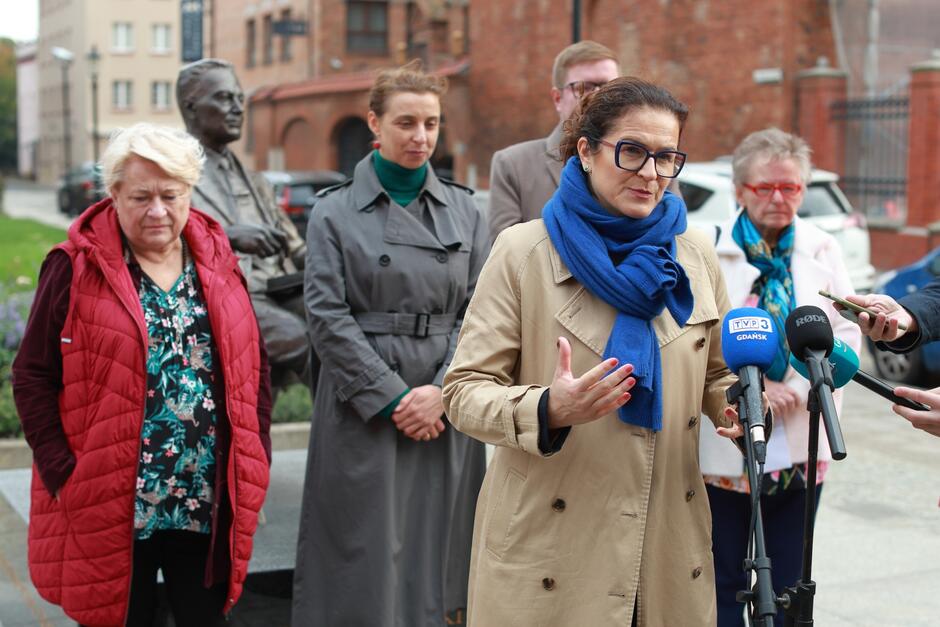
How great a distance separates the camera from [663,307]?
9.56ft

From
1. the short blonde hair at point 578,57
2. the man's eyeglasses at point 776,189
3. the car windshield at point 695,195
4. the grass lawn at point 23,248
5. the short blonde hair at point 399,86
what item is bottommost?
the grass lawn at point 23,248

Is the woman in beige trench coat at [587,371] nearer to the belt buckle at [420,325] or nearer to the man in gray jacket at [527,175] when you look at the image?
the belt buckle at [420,325]

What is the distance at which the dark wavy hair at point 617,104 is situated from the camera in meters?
2.91

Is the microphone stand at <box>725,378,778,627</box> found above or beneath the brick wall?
beneath

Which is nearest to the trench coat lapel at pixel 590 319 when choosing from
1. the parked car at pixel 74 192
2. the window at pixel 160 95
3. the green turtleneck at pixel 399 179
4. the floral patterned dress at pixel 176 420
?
the floral patterned dress at pixel 176 420

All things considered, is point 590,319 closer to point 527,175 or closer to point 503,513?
point 503,513

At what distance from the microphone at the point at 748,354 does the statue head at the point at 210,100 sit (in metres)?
3.57

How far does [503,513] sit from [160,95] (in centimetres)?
7709

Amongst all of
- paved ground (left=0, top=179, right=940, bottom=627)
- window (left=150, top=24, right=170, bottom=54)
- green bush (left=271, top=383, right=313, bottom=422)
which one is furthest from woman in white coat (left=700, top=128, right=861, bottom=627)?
window (left=150, top=24, right=170, bottom=54)

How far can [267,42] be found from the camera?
47.5 meters

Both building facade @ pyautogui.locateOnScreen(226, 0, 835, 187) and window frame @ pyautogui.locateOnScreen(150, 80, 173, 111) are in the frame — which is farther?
window frame @ pyautogui.locateOnScreen(150, 80, 173, 111)

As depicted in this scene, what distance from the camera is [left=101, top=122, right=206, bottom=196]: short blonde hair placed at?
3.88m

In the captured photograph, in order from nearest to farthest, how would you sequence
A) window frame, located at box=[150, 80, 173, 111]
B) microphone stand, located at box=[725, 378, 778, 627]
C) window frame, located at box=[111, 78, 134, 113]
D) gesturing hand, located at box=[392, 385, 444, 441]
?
1. microphone stand, located at box=[725, 378, 778, 627]
2. gesturing hand, located at box=[392, 385, 444, 441]
3. window frame, located at box=[111, 78, 134, 113]
4. window frame, located at box=[150, 80, 173, 111]

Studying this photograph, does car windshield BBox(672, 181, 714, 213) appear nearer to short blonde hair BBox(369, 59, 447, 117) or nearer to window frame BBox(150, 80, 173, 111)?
short blonde hair BBox(369, 59, 447, 117)
